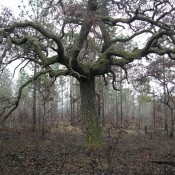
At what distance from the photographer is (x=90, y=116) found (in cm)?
1683

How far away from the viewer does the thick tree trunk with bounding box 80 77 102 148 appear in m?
16.7

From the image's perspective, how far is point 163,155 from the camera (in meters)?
15.1

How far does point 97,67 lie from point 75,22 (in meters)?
2.75

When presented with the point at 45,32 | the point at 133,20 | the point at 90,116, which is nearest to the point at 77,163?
the point at 90,116

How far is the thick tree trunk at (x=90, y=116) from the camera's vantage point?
54.7ft

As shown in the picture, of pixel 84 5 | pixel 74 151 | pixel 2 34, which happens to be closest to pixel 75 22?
pixel 84 5

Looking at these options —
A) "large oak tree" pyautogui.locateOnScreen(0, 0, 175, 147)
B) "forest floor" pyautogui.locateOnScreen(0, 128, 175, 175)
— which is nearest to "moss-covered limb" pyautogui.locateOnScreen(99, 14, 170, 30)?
"large oak tree" pyautogui.locateOnScreen(0, 0, 175, 147)

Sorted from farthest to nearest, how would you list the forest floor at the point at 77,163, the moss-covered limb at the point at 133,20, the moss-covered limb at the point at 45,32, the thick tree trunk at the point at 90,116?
the thick tree trunk at the point at 90,116 < the moss-covered limb at the point at 133,20 < the moss-covered limb at the point at 45,32 < the forest floor at the point at 77,163

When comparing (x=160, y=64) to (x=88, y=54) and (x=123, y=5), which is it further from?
(x=123, y=5)

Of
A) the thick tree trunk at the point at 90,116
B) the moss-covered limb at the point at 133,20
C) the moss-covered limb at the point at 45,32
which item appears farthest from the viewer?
the thick tree trunk at the point at 90,116

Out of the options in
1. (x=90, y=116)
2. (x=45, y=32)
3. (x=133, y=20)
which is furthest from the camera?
(x=90, y=116)

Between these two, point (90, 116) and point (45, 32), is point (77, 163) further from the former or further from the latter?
point (45, 32)

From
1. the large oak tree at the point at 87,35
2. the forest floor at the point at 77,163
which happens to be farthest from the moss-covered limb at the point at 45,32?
the forest floor at the point at 77,163

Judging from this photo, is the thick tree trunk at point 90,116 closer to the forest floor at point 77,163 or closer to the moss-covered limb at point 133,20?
the forest floor at point 77,163
